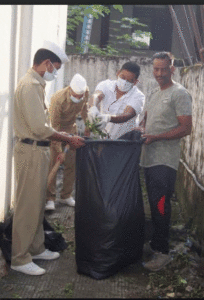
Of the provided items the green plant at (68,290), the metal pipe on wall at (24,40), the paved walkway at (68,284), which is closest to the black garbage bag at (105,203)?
the paved walkway at (68,284)

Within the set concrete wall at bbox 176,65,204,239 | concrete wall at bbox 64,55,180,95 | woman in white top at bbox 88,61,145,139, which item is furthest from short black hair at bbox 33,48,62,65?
concrete wall at bbox 64,55,180,95

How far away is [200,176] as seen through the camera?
3.78m

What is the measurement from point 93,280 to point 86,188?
26.1 inches

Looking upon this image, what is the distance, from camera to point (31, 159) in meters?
2.86

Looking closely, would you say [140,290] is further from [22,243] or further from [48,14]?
[48,14]

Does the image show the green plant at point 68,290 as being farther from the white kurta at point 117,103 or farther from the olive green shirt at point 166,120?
the white kurta at point 117,103

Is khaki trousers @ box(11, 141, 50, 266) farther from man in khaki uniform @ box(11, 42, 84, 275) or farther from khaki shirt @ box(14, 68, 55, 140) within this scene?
khaki shirt @ box(14, 68, 55, 140)

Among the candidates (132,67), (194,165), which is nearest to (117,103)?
(132,67)

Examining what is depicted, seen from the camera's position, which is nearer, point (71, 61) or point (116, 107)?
point (116, 107)

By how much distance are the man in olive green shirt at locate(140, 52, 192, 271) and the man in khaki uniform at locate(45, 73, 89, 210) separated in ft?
4.40

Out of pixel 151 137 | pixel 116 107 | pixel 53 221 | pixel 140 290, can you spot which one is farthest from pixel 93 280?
pixel 116 107

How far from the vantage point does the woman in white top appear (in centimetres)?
367

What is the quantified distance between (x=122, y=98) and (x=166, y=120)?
2.90 feet

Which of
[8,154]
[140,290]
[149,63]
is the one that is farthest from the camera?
[149,63]
